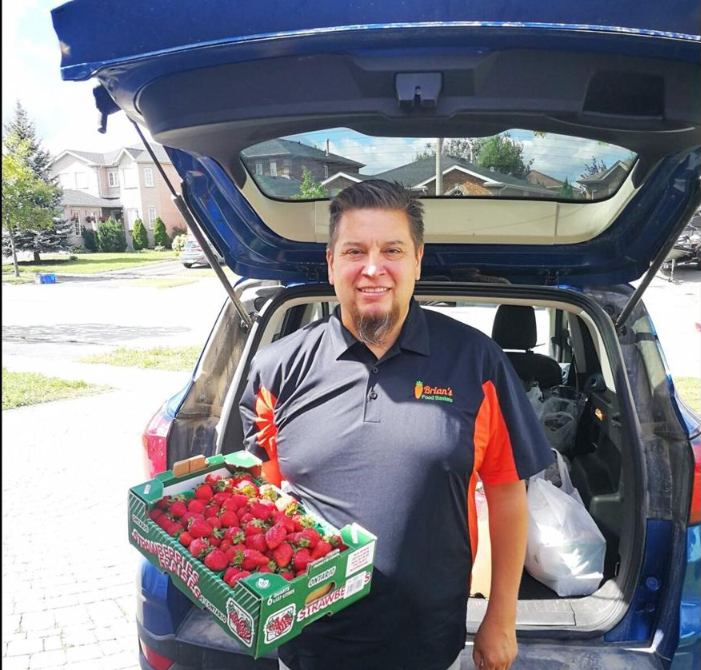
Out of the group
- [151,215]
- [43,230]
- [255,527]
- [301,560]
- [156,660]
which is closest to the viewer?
[301,560]

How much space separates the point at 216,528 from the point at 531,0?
4.41ft

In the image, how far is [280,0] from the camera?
101 centimetres

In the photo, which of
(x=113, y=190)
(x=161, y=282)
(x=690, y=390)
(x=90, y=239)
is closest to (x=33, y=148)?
(x=90, y=239)

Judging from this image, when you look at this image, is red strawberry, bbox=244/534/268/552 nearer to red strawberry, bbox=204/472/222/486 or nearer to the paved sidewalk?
red strawberry, bbox=204/472/222/486

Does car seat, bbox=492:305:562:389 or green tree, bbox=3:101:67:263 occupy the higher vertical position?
green tree, bbox=3:101:67:263

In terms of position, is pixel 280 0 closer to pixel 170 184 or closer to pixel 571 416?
pixel 170 184

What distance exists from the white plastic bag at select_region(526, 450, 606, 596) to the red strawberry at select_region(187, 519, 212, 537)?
4.54 feet

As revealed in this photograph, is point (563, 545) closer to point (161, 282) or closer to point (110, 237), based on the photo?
point (161, 282)

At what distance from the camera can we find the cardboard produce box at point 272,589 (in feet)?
4.04

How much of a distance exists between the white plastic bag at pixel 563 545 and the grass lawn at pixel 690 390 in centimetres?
417

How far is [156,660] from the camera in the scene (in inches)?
72.6

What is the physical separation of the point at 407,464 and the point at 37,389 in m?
7.04

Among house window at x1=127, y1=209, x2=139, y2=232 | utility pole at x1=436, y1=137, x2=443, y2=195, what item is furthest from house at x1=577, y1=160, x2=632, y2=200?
house window at x1=127, y1=209, x2=139, y2=232

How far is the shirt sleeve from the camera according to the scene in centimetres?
147
